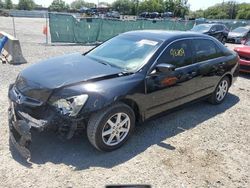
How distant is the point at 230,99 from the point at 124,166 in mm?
4108

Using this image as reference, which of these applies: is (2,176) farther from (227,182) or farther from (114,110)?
(227,182)

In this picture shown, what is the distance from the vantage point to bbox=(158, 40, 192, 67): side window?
4.45 m

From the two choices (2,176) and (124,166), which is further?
(124,166)

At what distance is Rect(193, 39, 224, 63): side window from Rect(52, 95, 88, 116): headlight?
8.51ft

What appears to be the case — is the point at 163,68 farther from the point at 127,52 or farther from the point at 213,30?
the point at 213,30

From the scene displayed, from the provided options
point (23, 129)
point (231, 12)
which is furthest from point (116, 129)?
point (231, 12)

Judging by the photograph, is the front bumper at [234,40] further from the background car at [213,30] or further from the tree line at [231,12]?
the tree line at [231,12]

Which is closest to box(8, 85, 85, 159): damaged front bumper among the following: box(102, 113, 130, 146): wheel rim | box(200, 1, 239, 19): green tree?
box(102, 113, 130, 146): wheel rim

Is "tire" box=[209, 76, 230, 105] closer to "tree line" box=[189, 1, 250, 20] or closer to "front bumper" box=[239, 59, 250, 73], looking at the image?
"front bumper" box=[239, 59, 250, 73]

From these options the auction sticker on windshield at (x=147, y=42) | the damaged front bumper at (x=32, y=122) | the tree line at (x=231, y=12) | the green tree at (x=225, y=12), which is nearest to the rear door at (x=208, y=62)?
the auction sticker on windshield at (x=147, y=42)

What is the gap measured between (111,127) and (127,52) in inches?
55.4

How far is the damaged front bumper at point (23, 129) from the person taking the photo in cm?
340

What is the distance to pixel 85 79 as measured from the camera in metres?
3.72

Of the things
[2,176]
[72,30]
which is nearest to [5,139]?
[2,176]
